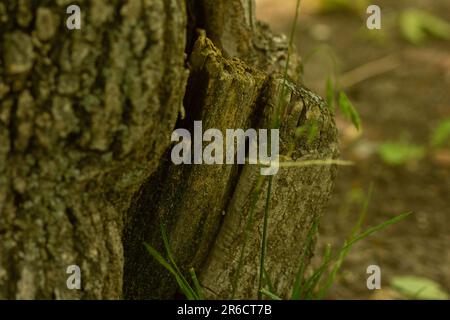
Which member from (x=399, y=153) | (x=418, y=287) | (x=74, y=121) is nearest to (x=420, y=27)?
(x=399, y=153)

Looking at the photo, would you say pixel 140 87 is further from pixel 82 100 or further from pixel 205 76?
pixel 205 76

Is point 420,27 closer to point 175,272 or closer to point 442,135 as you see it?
point 442,135

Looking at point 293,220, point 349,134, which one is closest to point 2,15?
point 293,220

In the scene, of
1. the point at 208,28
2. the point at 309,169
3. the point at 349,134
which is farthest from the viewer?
the point at 349,134

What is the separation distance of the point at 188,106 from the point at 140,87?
15.1 inches

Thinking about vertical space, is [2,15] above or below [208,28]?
below

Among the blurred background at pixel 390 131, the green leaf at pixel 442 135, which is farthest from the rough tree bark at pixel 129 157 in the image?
the green leaf at pixel 442 135

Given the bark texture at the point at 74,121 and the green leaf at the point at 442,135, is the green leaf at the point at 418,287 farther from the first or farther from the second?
the bark texture at the point at 74,121

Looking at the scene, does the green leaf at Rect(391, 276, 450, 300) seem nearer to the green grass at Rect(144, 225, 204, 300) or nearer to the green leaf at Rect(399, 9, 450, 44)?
the green grass at Rect(144, 225, 204, 300)

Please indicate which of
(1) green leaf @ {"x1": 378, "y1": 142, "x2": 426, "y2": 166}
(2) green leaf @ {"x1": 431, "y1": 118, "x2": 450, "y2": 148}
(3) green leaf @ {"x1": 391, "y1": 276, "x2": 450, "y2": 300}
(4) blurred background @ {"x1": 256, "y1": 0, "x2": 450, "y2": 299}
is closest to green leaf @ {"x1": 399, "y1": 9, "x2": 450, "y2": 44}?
(4) blurred background @ {"x1": 256, "y1": 0, "x2": 450, "y2": 299}

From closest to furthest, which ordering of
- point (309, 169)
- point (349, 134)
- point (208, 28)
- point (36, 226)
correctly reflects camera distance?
point (36, 226), point (309, 169), point (208, 28), point (349, 134)

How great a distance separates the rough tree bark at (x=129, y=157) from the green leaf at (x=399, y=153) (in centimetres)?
197

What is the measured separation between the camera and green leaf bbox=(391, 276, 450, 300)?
289 centimetres

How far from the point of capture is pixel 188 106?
182 centimetres
